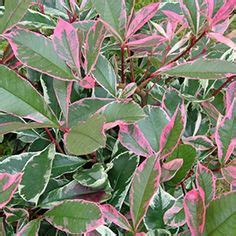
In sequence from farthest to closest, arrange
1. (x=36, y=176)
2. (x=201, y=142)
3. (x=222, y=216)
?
(x=201, y=142)
(x=36, y=176)
(x=222, y=216)

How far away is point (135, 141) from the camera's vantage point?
2.46 ft

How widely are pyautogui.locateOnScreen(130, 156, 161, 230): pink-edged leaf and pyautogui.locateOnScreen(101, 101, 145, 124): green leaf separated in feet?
0.24

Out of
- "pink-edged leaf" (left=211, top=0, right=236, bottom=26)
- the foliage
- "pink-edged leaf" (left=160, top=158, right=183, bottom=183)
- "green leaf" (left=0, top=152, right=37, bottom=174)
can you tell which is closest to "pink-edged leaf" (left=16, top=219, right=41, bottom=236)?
the foliage

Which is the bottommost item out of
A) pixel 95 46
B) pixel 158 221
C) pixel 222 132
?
pixel 158 221

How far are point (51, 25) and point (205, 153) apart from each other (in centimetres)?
39

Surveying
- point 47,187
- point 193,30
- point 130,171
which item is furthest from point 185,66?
point 47,187

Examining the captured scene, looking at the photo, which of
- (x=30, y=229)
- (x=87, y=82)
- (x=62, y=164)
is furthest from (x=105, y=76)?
(x=30, y=229)

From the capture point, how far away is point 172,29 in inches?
35.2

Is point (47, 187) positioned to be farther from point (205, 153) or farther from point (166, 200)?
point (205, 153)

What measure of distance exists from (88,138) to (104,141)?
1.2 inches

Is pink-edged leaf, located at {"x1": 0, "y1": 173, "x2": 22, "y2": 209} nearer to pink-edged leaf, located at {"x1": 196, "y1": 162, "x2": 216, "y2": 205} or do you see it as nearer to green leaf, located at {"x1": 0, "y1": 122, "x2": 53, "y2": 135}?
green leaf, located at {"x1": 0, "y1": 122, "x2": 53, "y2": 135}

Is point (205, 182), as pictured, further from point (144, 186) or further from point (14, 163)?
point (14, 163)

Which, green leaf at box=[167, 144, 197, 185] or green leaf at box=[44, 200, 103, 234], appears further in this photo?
green leaf at box=[167, 144, 197, 185]

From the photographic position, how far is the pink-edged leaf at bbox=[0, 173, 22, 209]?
62 cm
